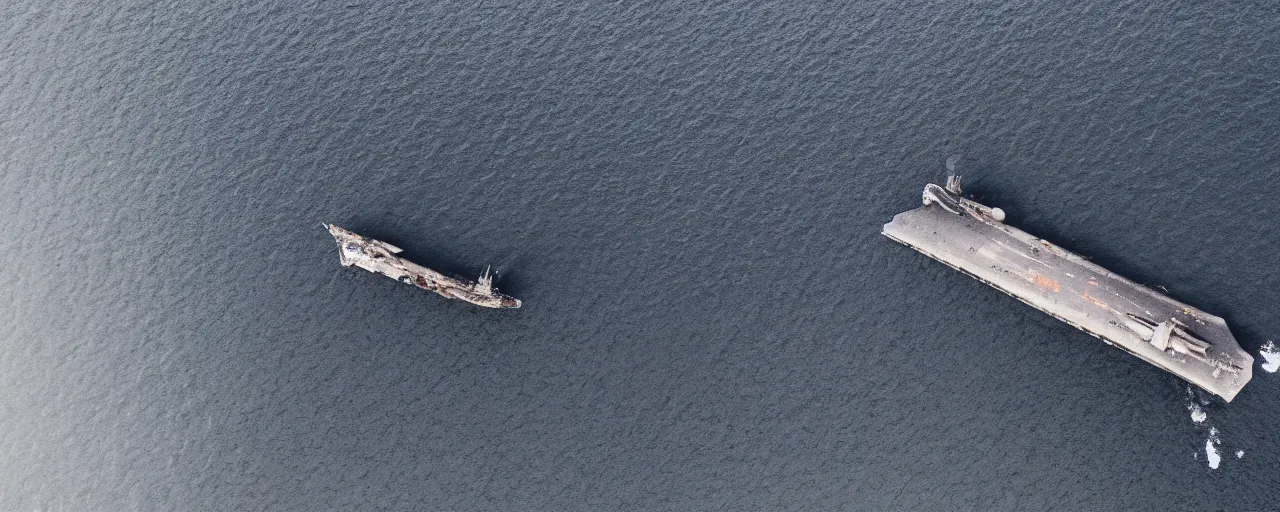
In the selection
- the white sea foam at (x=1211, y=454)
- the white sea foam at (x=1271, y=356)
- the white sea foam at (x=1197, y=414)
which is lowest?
the white sea foam at (x=1211, y=454)

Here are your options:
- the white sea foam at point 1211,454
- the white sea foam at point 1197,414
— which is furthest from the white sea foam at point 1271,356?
the white sea foam at point 1211,454

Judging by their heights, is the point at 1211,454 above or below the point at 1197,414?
below

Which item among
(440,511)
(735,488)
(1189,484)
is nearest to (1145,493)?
(1189,484)

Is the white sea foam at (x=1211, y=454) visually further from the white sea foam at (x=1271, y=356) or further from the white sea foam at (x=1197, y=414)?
the white sea foam at (x=1271, y=356)

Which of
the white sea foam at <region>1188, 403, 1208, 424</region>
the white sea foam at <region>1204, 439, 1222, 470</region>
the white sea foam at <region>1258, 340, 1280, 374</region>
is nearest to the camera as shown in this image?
the white sea foam at <region>1204, 439, 1222, 470</region>

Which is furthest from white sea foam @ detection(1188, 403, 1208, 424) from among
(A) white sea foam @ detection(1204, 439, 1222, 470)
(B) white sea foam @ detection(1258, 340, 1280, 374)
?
(B) white sea foam @ detection(1258, 340, 1280, 374)

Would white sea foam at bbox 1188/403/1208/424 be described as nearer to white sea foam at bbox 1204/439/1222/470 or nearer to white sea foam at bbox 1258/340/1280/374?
white sea foam at bbox 1204/439/1222/470

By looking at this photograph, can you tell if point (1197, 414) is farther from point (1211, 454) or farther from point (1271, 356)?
point (1271, 356)

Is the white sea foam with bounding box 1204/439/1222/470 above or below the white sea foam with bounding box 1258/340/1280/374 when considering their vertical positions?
below

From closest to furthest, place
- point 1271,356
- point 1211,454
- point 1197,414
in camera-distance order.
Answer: point 1211,454
point 1197,414
point 1271,356

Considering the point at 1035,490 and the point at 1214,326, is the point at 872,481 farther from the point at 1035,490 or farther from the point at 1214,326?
the point at 1214,326

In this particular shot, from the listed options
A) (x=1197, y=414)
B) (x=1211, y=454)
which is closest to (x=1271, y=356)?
(x=1197, y=414)
